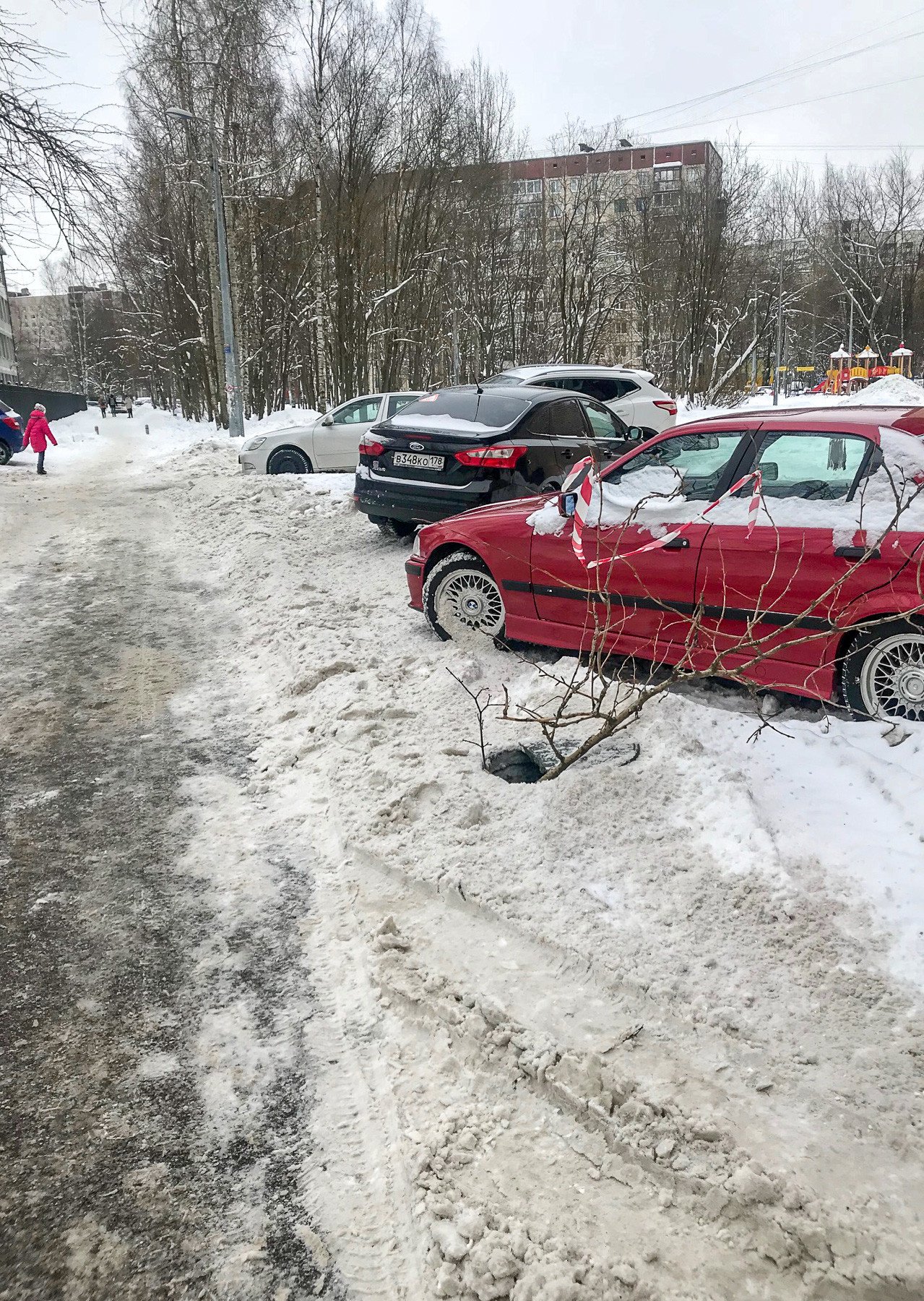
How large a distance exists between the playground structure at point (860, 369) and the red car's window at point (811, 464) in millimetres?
46741

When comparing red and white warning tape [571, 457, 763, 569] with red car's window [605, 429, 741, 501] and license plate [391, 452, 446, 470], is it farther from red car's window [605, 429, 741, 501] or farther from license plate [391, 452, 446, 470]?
license plate [391, 452, 446, 470]

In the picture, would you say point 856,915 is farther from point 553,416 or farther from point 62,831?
point 553,416

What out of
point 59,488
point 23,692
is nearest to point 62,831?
point 23,692

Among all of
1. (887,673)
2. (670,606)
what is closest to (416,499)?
(670,606)

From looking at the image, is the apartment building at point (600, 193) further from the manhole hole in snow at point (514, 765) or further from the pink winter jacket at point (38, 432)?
the manhole hole in snow at point (514, 765)

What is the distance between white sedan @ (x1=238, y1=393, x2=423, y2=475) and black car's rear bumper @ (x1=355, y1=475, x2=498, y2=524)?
6.73m

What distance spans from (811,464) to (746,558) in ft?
2.15

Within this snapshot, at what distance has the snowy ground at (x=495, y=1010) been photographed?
229 cm

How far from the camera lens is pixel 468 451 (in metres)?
8.63

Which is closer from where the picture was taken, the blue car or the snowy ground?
the snowy ground

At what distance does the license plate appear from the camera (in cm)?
888

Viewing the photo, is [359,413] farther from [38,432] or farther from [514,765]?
[514,765]

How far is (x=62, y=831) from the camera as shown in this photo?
432 cm

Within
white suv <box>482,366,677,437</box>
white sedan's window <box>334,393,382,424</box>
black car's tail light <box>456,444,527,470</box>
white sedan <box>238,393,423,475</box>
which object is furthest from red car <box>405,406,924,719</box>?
white sedan's window <box>334,393,382,424</box>
